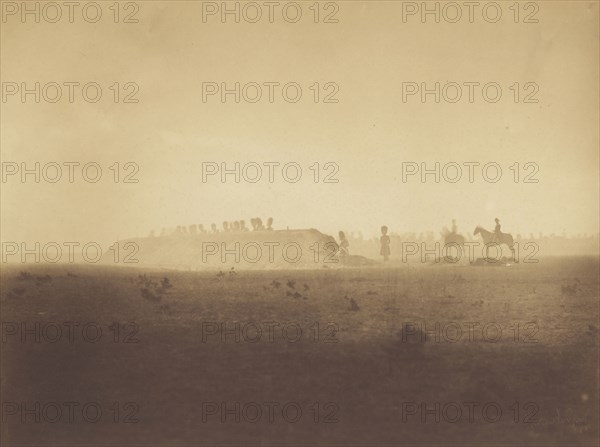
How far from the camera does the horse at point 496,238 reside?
5.93 meters

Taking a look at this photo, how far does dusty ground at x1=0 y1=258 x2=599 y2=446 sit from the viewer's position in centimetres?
591

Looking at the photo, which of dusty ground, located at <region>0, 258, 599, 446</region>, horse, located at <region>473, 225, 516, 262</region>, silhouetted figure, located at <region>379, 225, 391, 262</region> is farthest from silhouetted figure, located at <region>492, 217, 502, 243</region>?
silhouetted figure, located at <region>379, 225, 391, 262</region>

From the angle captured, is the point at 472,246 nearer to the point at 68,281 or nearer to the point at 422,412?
the point at 422,412

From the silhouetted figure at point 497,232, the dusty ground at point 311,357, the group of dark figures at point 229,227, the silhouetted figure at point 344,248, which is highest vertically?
the group of dark figures at point 229,227

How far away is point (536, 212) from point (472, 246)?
81 centimetres

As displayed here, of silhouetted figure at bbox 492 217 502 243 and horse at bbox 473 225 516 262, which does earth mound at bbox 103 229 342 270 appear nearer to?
horse at bbox 473 225 516 262

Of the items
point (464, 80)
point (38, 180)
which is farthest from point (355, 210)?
point (38, 180)

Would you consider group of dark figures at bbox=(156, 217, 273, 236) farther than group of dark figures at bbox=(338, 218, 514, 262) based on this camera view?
Yes

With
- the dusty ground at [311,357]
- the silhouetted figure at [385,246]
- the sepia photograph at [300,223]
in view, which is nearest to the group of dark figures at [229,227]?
the sepia photograph at [300,223]

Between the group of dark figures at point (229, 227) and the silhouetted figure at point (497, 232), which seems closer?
A: the silhouetted figure at point (497, 232)

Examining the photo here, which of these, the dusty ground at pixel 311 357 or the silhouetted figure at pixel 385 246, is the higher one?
the silhouetted figure at pixel 385 246

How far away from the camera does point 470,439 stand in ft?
19.3

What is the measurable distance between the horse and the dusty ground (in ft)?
0.89

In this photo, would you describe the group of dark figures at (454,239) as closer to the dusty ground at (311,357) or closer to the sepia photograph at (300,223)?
the sepia photograph at (300,223)
